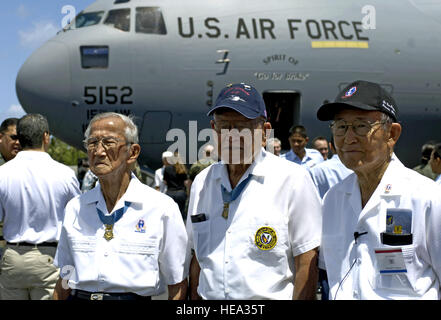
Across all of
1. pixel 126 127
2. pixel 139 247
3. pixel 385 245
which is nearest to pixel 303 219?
pixel 385 245

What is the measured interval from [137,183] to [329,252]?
114 centimetres

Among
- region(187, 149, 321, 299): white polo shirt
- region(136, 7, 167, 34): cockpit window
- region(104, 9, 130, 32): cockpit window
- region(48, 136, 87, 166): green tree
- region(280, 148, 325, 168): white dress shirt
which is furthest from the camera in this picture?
region(48, 136, 87, 166): green tree

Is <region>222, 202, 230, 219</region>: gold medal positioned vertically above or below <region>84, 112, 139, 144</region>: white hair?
below

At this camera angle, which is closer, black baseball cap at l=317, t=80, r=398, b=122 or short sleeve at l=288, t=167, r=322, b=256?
black baseball cap at l=317, t=80, r=398, b=122

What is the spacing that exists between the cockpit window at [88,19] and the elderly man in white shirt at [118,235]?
743 centimetres

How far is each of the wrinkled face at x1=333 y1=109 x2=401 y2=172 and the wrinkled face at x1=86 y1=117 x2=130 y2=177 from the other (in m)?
1.18

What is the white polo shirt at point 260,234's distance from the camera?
8.14 ft

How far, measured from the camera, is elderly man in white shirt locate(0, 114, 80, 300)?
392cm

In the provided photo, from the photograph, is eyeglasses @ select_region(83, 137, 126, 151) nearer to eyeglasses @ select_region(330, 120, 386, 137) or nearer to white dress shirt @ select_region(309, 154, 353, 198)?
eyeglasses @ select_region(330, 120, 386, 137)

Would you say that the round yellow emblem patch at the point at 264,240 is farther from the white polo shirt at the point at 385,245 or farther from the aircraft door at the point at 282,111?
the aircraft door at the point at 282,111

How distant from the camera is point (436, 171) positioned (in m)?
5.54

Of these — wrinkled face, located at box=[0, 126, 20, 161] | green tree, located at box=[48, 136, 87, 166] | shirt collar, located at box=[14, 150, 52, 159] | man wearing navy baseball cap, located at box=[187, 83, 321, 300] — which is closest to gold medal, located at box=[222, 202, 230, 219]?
man wearing navy baseball cap, located at box=[187, 83, 321, 300]
